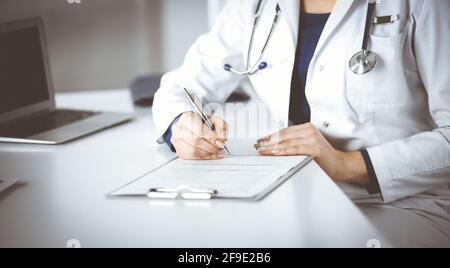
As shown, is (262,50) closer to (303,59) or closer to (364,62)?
(303,59)

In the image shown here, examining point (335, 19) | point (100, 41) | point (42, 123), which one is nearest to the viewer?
point (335, 19)

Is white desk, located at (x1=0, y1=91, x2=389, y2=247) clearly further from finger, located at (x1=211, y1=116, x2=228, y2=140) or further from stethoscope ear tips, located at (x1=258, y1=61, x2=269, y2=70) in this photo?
stethoscope ear tips, located at (x1=258, y1=61, x2=269, y2=70)

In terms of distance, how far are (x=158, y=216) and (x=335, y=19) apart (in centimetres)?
55

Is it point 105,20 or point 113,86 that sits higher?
point 105,20

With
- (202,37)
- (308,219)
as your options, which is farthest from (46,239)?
(202,37)

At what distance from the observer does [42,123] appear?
1.19 metres

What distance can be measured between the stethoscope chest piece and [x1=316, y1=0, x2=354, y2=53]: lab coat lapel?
0.08 metres

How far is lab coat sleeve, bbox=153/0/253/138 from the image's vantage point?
118 cm

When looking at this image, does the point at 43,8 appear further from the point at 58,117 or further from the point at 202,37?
the point at 202,37

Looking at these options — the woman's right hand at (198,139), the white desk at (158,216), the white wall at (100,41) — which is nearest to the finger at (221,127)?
the woman's right hand at (198,139)

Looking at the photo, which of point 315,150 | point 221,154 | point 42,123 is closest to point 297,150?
point 315,150

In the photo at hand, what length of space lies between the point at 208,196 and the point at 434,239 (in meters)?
0.41

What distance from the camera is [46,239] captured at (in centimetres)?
66

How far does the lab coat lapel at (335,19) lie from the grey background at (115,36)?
58 cm
